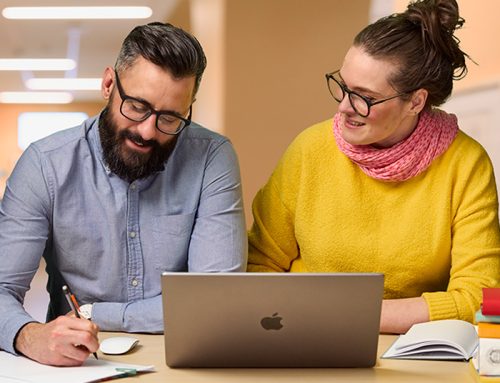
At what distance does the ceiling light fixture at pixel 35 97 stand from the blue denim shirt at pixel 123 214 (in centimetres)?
1320

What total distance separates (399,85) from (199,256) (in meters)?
0.69

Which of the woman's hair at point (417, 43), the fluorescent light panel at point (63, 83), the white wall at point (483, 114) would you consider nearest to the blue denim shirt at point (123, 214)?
the woman's hair at point (417, 43)

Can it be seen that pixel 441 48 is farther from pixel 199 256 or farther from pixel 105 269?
pixel 105 269

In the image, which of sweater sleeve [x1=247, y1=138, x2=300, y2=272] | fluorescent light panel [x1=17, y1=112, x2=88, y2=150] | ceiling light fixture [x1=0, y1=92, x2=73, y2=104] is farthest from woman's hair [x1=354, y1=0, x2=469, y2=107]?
fluorescent light panel [x1=17, y1=112, x2=88, y2=150]

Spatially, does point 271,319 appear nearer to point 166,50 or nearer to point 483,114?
point 166,50

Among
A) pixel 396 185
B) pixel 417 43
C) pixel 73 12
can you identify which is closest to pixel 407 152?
pixel 396 185

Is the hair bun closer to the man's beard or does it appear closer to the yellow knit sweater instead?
the yellow knit sweater

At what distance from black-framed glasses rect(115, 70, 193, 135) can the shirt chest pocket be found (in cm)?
25

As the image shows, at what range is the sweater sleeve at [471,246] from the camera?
2125 millimetres

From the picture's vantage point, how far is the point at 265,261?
7.94 ft

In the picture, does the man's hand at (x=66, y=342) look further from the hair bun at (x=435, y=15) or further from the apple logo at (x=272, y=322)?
the hair bun at (x=435, y=15)

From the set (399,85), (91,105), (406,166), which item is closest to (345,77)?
(399,85)

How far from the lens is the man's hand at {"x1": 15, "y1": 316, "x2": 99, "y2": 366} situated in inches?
63.3

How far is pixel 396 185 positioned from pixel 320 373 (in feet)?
2.73
